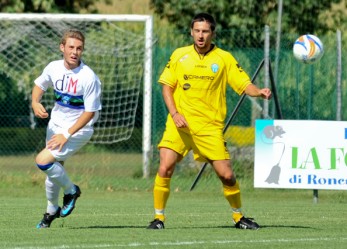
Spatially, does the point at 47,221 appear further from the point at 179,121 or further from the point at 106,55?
the point at 106,55

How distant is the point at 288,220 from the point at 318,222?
0.43 metres

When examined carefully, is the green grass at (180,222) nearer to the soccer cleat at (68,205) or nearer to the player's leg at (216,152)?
the soccer cleat at (68,205)

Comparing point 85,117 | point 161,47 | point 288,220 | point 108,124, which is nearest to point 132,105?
point 108,124

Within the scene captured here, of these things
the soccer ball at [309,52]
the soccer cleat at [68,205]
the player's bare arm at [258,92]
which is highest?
the soccer ball at [309,52]

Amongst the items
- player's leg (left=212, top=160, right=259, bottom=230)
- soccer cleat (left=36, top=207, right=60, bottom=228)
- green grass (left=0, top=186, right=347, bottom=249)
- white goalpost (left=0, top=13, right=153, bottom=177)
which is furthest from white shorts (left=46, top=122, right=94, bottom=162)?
white goalpost (left=0, top=13, right=153, bottom=177)

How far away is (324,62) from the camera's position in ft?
67.4

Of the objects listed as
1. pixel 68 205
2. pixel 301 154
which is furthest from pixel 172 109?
pixel 301 154

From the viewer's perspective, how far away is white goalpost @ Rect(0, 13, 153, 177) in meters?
20.7

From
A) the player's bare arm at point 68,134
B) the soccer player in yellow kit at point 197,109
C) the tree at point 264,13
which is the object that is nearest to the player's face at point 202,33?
the soccer player in yellow kit at point 197,109

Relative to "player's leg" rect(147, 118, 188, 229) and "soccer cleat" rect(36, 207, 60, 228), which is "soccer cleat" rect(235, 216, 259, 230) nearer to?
"player's leg" rect(147, 118, 188, 229)

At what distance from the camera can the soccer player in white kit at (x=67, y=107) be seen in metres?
11.5

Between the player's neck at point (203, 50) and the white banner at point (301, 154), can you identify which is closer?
the player's neck at point (203, 50)

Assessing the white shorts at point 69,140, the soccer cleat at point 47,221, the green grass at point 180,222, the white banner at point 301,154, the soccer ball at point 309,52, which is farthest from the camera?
the soccer ball at point 309,52

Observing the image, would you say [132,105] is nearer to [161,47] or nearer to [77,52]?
[161,47]
